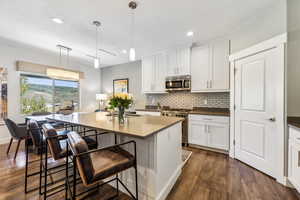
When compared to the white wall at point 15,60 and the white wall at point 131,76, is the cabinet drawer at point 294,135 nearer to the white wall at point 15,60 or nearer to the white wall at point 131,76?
the white wall at point 131,76

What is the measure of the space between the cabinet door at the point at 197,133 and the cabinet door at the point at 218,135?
0.11m

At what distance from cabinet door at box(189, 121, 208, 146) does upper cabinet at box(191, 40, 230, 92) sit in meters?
0.90

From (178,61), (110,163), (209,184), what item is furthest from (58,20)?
(209,184)

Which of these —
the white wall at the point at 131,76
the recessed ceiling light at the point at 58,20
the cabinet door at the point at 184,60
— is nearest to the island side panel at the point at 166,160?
the cabinet door at the point at 184,60

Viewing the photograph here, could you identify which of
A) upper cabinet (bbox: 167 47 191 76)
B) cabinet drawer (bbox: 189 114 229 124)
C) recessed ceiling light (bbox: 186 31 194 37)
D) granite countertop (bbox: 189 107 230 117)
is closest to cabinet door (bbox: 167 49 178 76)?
upper cabinet (bbox: 167 47 191 76)

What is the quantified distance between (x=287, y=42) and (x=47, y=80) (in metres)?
6.07

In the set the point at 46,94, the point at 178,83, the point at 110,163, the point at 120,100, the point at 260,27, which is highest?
the point at 260,27

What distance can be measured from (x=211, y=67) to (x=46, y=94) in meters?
5.25

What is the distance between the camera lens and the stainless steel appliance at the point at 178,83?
3.45 m

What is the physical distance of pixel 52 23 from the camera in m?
2.46

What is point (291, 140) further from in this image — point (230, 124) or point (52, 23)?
point (52, 23)

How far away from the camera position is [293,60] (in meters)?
1.84

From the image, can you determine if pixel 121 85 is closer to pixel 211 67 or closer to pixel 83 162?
pixel 211 67

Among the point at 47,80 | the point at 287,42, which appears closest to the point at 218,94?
the point at 287,42
